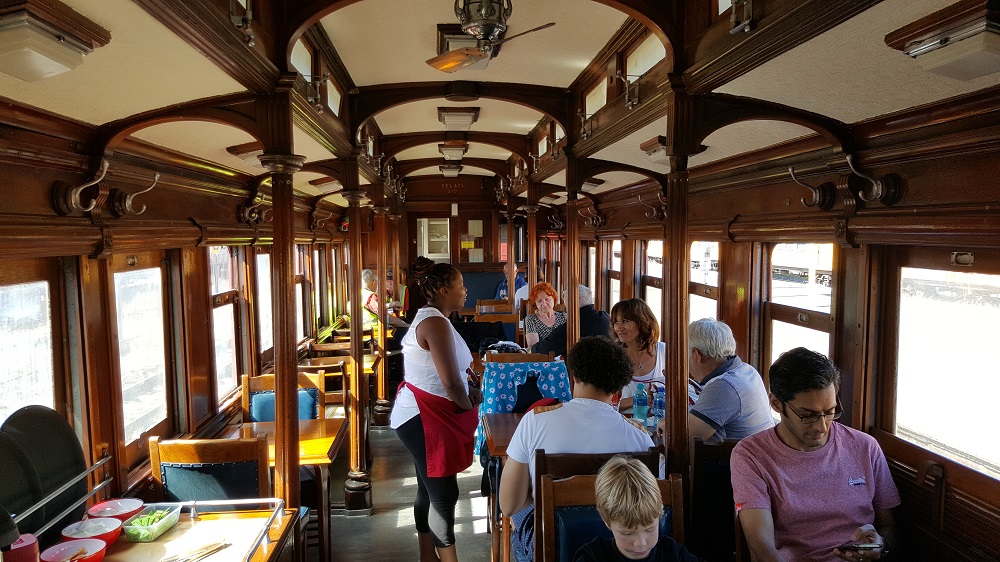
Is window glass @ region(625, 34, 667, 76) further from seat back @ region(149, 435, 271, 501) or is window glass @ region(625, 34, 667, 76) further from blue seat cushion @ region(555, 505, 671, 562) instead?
seat back @ region(149, 435, 271, 501)

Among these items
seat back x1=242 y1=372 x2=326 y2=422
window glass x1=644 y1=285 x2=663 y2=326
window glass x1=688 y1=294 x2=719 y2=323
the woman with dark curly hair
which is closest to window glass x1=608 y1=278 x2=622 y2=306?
window glass x1=644 y1=285 x2=663 y2=326

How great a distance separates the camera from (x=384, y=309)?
23.2 ft

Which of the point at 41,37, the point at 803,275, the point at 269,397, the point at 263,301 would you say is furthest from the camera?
the point at 263,301

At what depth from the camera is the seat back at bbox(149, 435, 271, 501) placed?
2.79 m

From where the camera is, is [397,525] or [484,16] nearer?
[484,16]

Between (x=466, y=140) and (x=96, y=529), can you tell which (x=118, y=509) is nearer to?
(x=96, y=529)

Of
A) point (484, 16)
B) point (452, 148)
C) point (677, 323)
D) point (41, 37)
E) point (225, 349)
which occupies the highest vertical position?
point (452, 148)

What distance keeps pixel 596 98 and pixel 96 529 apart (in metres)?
4.03

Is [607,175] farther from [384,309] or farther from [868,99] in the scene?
[868,99]

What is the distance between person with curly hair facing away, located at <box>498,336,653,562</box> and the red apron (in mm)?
670

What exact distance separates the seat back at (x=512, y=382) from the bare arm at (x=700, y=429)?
4.27 ft

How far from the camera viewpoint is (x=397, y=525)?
4.55 m

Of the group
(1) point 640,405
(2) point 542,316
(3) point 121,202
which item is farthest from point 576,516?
(2) point 542,316

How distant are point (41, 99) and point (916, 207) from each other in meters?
3.73
